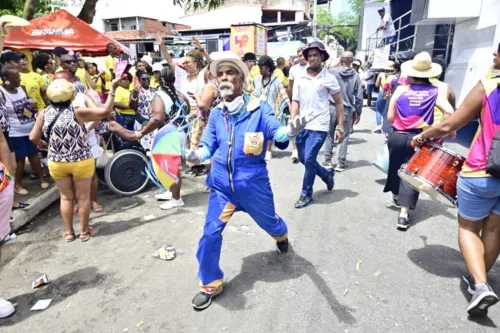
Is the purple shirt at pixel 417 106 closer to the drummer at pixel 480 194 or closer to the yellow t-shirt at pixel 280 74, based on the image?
the drummer at pixel 480 194

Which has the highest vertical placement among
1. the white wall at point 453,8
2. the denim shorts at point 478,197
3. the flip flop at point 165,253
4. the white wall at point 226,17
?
the white wall at point 226,17

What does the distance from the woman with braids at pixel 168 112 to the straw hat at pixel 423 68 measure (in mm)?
2943

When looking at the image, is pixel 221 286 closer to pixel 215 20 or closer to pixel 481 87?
pixel 481 87

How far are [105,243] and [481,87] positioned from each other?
12.7 ft

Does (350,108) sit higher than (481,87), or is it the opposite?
(481,87)

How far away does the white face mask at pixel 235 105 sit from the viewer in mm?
2797

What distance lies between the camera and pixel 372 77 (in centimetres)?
1434

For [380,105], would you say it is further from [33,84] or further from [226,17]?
[226,17]

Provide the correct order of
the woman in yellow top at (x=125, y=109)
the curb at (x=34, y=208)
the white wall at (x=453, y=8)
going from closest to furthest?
the curb at (x=34, y=208)
the woman in yellow top at (x=125, y=109)
the white wall at (x=453, y=8)

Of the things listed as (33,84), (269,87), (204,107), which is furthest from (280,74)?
(33,84)

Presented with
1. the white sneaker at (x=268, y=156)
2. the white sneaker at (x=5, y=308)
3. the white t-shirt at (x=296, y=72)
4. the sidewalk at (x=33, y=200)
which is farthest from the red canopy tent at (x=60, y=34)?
the white sneaker at (x=5, y=308)

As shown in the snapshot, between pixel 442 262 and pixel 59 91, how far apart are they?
412cm

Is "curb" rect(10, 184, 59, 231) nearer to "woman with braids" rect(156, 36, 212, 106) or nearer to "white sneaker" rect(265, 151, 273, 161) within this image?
"woman with braids" rect(156, 36, 212, 106)

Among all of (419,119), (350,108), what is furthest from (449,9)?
(419,119)
